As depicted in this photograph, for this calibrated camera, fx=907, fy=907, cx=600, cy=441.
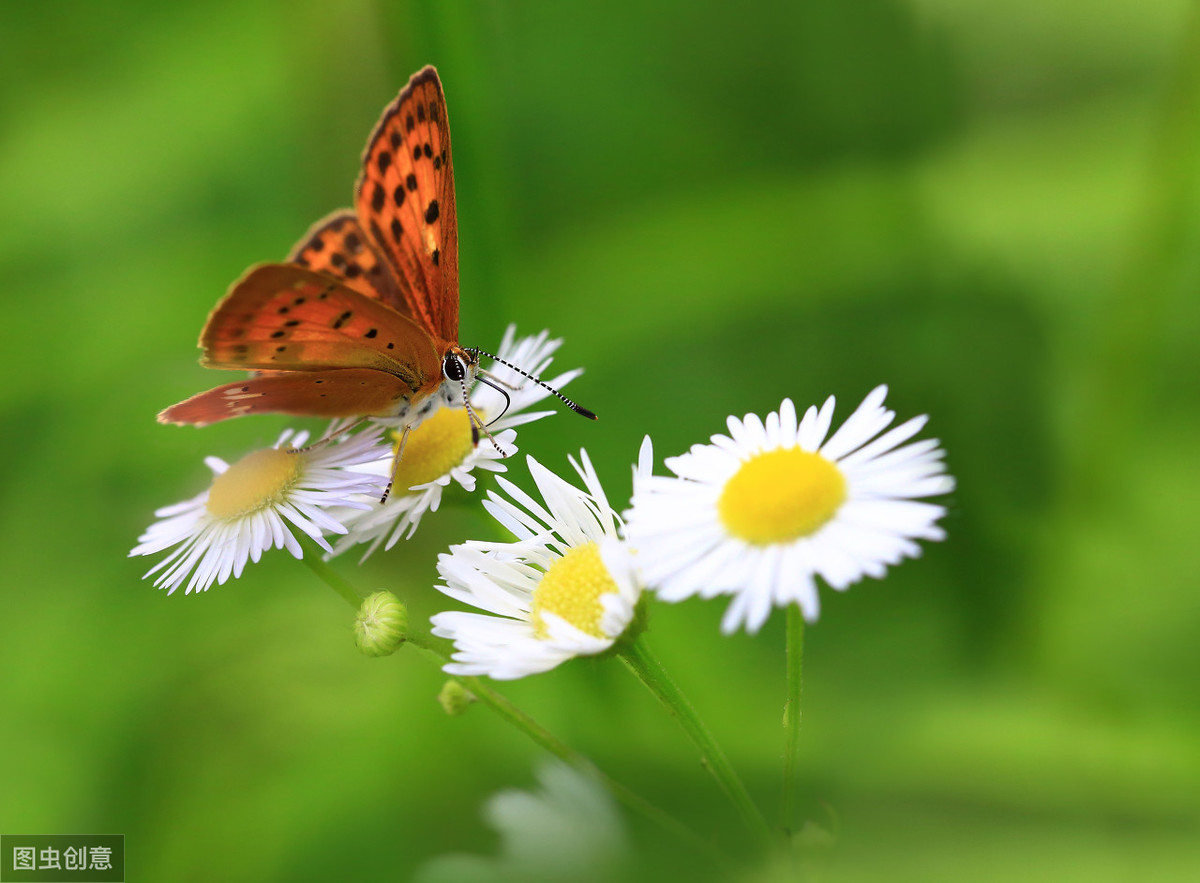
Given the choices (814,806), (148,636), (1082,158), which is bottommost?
(814,806)

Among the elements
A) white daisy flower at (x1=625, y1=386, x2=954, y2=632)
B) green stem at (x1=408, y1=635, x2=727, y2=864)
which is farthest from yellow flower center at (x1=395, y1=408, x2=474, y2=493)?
white daisy flower at (x1=625, y1=386, x2=954, y2=632)

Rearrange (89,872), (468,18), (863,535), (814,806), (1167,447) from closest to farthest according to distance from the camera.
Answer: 1. (863,535)
2. (89,872)
3. (814,806)
4. (1167,447)
5. (468,18)

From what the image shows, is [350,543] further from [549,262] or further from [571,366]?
[549,262]

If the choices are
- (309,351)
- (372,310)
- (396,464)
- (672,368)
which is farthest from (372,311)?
(672,368)

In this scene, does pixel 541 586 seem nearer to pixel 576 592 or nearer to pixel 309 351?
pixel 576 592

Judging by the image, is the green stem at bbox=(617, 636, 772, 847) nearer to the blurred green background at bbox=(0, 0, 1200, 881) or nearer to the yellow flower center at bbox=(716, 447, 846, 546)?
the yellow flower center at bbox=(716, 447, 846, 546)

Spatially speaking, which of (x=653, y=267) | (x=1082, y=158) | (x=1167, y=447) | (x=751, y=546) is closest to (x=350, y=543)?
(x=751, y=546)

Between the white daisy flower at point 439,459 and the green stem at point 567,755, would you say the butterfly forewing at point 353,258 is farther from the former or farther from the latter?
the green stem at point 567,755

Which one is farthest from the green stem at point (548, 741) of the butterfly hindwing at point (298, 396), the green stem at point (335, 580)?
the butterfly hindwing at point (298, 396)
